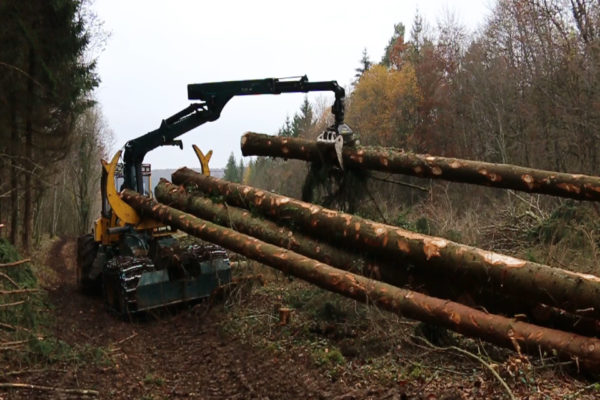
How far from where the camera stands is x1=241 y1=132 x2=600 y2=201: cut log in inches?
275

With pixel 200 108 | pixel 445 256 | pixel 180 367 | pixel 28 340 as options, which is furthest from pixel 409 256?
pixel 200 108

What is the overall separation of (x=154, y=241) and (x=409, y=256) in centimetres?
594

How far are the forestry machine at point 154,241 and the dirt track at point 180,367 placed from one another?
56cm

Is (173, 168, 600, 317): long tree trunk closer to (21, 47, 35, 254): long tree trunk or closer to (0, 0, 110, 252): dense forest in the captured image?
(0, 0, 110, 252): dense forest

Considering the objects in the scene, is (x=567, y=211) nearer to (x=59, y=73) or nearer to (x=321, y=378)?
(x=321, y=378)

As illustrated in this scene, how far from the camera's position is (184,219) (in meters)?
9.07

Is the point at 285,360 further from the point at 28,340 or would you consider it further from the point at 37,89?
the point at 37,89

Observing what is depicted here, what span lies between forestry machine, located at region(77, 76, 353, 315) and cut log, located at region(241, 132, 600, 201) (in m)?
0.37

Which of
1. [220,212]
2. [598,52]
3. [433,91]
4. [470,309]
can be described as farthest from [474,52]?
[470,309]

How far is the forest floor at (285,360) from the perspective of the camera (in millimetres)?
5039

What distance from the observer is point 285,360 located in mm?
6730

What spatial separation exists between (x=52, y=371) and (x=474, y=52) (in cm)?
2974

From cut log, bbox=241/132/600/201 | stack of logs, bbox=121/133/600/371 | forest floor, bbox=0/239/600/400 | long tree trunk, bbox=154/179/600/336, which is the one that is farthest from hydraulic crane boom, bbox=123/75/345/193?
forest floor, bbox=0/239/600/400

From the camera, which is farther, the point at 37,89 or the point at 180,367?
the point at 37,89
